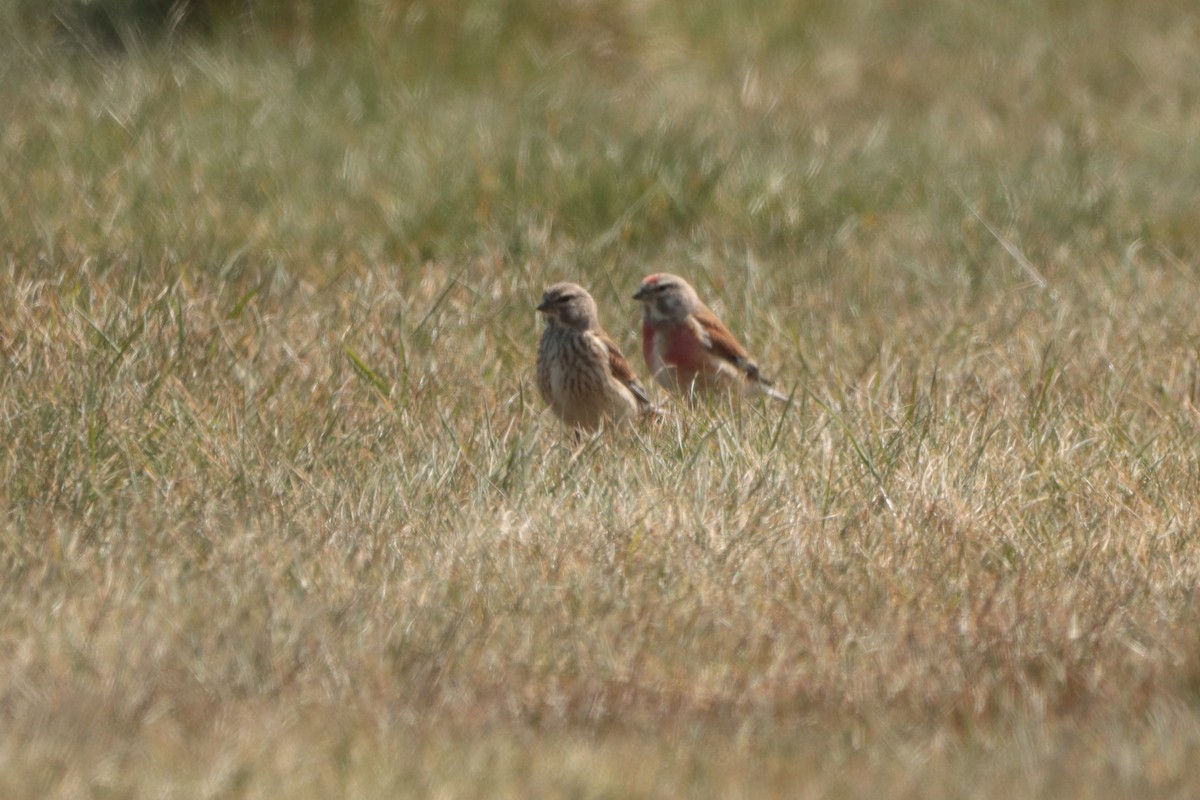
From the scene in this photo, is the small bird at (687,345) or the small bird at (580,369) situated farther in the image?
the small bird at (687,345)

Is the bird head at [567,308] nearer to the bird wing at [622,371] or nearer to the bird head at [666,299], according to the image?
the bird wing at [622,371]

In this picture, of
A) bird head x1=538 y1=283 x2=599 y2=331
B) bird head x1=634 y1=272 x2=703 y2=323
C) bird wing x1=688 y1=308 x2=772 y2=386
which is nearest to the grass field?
bird wing x1=688 y1=308 x2=772 y2=386

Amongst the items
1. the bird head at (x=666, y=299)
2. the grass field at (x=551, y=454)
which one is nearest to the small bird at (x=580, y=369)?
the grass field at (x=551, y=454)

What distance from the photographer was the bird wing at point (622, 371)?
246 inches

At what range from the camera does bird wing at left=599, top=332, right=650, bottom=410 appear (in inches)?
246

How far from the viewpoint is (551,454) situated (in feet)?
16.8

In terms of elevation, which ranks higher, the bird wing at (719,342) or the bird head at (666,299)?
the bird head at (666,299)

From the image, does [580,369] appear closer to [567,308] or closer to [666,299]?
[567,308]

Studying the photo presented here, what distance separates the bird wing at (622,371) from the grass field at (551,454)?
30 centimetres

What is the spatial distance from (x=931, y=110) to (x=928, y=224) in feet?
9.49

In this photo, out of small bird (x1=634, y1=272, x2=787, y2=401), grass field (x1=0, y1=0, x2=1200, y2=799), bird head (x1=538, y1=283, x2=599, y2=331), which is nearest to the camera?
grass field (x1=0, y1=0, x2=1200, y2=799)

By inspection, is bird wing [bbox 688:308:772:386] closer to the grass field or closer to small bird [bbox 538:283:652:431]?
the grass field

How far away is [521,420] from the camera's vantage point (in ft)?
18.5

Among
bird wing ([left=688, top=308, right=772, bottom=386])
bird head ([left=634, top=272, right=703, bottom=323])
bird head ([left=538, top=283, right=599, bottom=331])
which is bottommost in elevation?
bird wing ([left=688, top=308, right=772, bottom=386])
